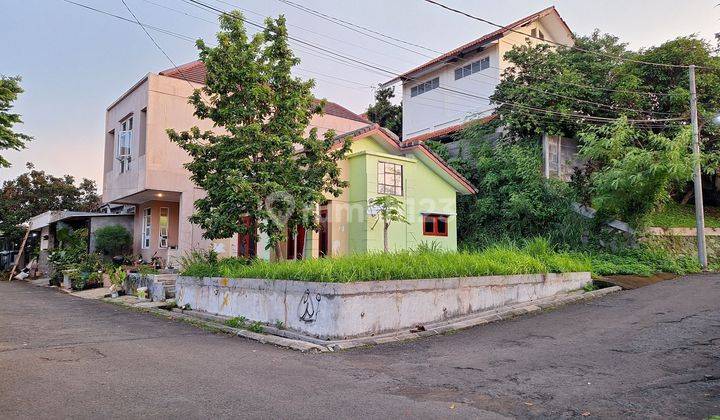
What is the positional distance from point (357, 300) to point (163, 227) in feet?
50.6

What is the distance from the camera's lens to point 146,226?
71.5ft

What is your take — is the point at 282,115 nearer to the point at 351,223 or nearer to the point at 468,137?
the point at 351,223

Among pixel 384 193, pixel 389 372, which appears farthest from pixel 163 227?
pixel 389 372

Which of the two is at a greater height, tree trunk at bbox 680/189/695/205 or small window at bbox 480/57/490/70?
small window at bbox 480/57/490/70

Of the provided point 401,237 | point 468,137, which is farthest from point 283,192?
point 468,137

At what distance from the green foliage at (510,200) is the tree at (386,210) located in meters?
4.44

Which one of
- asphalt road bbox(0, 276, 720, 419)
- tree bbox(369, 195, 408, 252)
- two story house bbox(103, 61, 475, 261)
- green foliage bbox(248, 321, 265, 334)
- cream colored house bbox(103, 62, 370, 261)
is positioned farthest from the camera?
cream colored house bbox(103, 62, 370, 261)

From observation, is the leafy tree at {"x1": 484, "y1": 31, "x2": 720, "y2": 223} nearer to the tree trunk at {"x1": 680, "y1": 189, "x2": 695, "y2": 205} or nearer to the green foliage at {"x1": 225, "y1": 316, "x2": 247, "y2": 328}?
the tree trunk at {"x1": 680, "y1": 189, "x2": 695, "y2": 205}

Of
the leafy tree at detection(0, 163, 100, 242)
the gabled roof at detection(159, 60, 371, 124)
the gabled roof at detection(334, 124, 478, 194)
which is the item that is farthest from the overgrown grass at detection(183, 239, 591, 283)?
the leafy tree at detection(0, 163, 100, 242)

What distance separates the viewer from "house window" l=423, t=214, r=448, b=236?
707 inches

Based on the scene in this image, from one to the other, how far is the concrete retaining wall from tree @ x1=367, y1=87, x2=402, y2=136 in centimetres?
2065

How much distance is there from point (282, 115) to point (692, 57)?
52.5ft

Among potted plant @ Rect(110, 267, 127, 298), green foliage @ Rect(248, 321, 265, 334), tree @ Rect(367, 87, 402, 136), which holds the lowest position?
green foliage @ Rect(248, 321, 265, 334)

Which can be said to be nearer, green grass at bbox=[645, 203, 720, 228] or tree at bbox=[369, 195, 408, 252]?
tree at bbox=[369, 195, 408, 252]
